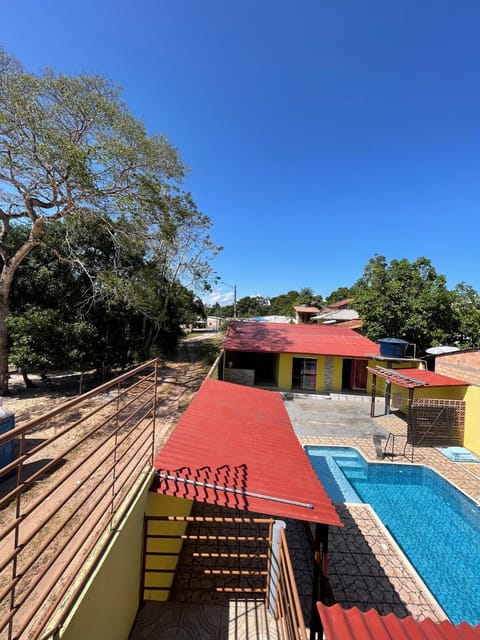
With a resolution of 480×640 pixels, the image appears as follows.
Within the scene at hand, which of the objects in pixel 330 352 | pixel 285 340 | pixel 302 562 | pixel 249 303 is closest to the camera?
pixel 302 562

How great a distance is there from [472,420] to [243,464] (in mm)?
11520

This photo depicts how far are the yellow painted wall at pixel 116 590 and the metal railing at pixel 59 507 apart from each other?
102 millimetres

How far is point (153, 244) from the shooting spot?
655 inches

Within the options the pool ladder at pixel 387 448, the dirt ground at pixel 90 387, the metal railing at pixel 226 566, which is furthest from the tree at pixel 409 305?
the metal railing at pixel 226 566

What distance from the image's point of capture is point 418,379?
12.6m

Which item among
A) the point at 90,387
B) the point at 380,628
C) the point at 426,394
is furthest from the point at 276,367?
the point at 380,628

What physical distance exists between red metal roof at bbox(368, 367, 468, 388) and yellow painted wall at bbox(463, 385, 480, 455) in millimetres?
483

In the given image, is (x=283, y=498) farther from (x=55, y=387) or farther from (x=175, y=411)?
(x=55, y=387)

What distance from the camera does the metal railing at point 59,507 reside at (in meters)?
1.88

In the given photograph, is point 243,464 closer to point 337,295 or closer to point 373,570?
point 373,570

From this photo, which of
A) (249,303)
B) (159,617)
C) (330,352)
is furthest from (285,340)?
(249,303)

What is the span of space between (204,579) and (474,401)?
11985mm

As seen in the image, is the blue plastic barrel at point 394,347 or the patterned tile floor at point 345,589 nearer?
the patterned tile floor at point 345,589

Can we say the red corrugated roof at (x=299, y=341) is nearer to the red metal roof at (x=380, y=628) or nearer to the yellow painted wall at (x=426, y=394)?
the yellow painted wall at (x=426, y=394)
